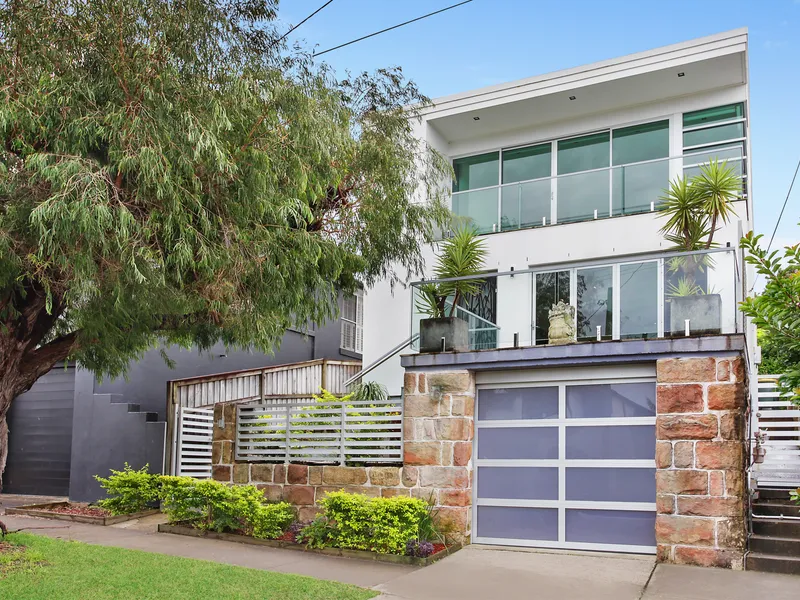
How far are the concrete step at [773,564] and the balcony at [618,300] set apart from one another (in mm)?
2525

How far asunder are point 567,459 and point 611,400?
3.06 ft

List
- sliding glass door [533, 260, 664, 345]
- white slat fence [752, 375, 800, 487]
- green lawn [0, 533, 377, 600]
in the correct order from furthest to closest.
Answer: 1. white slat fence [752, 375, 800, 487]
2. sliding glass door [533, 260, 664, 345]
3. green lawn [0, 533, 377, 600]

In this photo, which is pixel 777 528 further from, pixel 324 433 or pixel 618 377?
pixel 324 433

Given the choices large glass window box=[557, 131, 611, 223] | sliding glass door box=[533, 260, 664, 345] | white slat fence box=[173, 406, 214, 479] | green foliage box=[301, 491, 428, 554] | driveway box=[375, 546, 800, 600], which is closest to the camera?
driveway box=[375, 546, 800, 600]

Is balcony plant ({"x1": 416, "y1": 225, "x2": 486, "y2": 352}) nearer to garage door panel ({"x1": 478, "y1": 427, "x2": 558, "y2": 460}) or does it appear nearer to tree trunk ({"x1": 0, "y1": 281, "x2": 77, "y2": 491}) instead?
garage door panel ({"x1": 478, "y1": 427, "x2": 558, "y2": 460})

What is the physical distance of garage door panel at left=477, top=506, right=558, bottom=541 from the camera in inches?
401

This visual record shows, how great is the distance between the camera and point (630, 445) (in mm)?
9898

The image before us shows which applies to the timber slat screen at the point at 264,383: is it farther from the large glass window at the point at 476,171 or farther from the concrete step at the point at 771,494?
the concrete step at the point at 771,494

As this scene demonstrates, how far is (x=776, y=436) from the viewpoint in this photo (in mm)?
13430

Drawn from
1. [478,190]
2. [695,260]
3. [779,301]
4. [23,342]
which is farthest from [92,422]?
[779,301]

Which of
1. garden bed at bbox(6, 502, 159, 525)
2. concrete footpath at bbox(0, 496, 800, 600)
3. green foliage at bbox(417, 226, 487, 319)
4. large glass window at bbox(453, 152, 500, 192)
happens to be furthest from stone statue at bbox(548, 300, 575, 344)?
garden bed at bbox(6, 502, 159, 525)

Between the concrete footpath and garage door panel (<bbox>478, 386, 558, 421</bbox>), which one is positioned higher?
garage door panel (<bbox>478, 386, 558, 421</bbox>)

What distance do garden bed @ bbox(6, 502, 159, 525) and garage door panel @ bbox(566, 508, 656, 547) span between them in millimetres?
6712

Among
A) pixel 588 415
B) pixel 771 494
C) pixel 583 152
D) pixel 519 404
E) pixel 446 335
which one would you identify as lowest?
pixel 771 494
